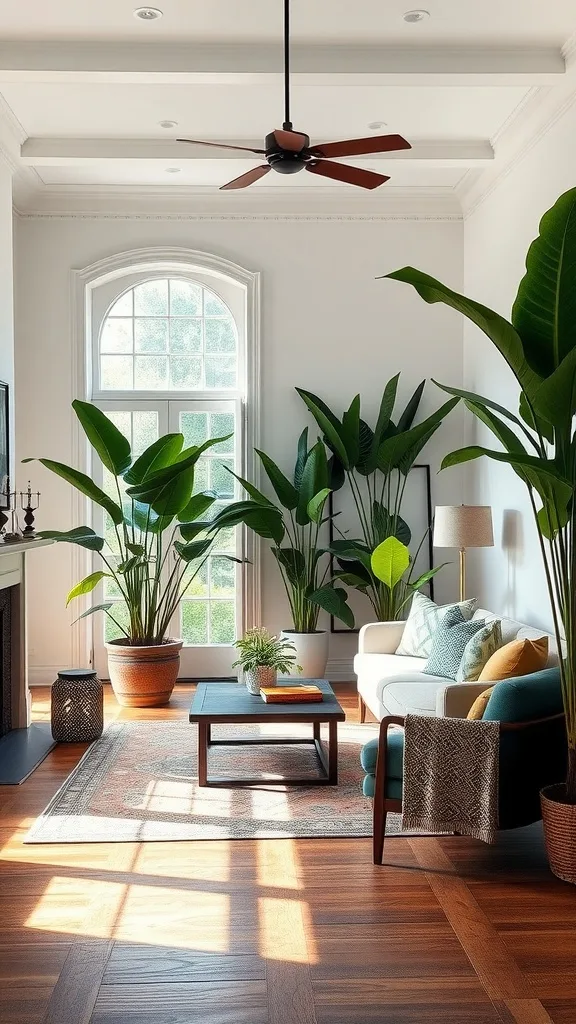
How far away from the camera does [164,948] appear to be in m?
2.88

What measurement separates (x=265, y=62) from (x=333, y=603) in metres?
3.29

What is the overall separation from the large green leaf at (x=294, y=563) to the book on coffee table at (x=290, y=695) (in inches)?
83.6

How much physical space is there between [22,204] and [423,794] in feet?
17.4

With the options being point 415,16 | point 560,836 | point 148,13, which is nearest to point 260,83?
point 148,13

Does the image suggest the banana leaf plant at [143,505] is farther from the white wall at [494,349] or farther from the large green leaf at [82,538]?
the white wall at [494,349]

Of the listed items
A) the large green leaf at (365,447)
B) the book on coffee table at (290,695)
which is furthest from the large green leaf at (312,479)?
the book on coffee table at (290,695)

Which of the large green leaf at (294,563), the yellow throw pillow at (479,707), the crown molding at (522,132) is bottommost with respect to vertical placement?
the yellow throw pillow at (479,707)

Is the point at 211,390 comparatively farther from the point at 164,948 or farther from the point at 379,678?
the point at 164,948

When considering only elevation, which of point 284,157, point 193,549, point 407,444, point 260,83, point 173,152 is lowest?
point 193,549

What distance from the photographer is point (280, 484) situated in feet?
22.2

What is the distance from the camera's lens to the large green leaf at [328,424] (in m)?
6.70

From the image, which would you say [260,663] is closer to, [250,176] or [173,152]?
[250,176]

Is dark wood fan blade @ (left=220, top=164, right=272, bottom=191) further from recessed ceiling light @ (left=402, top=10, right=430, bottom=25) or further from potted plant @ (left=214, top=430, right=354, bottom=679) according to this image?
potted plant @ (left=214, top=430, right=354, bottom=679)

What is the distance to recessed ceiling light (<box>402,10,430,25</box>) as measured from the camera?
4465mm
